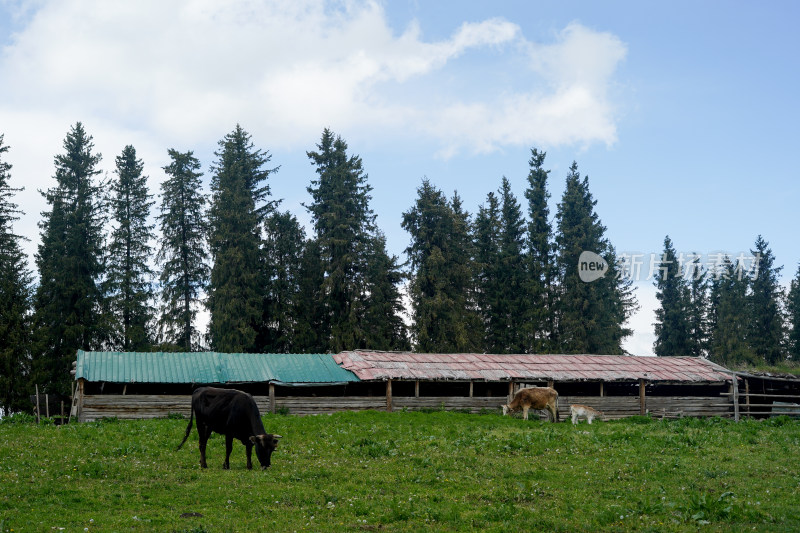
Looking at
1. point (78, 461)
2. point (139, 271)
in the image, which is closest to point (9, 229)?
point (139, 271)

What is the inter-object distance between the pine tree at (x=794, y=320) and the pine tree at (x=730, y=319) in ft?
14.4

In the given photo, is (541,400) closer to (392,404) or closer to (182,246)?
(392,404)

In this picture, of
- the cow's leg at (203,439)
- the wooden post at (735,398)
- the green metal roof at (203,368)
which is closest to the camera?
the cow's leg at (203,439)

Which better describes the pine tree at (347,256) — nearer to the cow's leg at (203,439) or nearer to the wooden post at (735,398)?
the wooden post at (735,398)

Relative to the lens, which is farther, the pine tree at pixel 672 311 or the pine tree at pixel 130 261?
the pine tree at pixel 672 311

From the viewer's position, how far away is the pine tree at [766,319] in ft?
214

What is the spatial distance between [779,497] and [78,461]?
47.6ft

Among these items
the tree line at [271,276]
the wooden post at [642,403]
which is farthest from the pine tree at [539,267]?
the wooden post at [642,403]

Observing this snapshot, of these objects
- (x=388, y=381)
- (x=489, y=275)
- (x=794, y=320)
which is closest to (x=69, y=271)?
(x=388, y=381)

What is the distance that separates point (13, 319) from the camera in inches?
1737

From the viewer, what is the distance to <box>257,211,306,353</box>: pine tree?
49906 mm

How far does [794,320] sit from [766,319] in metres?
2.96

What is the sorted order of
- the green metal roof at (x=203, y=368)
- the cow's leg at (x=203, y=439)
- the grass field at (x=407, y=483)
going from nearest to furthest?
1. the grass field at (x=407, y=483)
2. the cow's leg at (x=203, y=439)
3. the green metal roof at (x=203, y=368)

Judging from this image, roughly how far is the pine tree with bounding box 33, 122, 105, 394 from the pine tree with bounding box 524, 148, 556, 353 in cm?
2995
